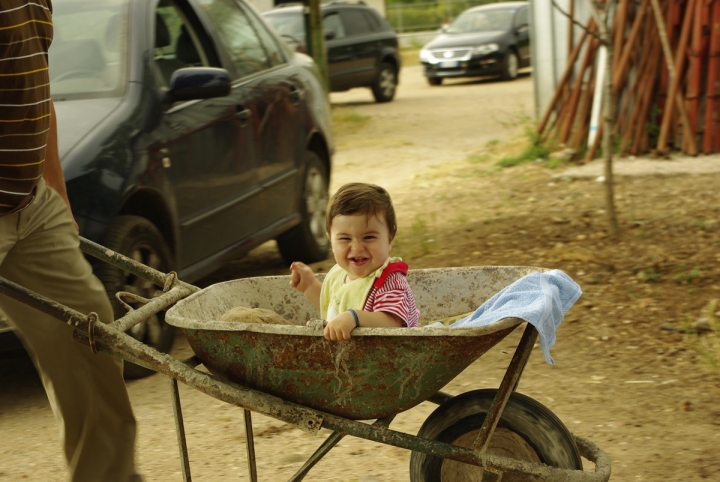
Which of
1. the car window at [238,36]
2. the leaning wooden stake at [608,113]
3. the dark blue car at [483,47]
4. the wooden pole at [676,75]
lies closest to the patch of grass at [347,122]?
the dark blue car at [483,47]

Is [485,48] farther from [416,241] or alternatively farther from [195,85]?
[195,85]

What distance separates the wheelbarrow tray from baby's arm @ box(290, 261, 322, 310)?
311 mm

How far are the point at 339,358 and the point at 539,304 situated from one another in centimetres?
56

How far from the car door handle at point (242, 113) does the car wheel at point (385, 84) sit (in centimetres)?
1194

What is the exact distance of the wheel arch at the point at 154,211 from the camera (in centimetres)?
445

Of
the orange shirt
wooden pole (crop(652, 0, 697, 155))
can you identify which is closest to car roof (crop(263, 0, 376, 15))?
wooden pole (crop(652, 0, 697, 155))

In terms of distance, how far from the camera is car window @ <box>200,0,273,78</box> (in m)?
5.59

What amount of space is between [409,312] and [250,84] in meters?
3.09

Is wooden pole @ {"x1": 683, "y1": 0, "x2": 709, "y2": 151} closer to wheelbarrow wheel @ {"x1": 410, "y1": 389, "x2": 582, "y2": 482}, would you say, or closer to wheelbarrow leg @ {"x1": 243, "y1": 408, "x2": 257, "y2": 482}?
wheelbarrow wheel @ {"x1": 410, "y1": 389, "x2": 582, "y2": 482}

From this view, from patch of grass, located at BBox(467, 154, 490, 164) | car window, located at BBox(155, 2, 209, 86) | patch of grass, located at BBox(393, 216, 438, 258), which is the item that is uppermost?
car window, located at BBox(155, 2, 209, 86)

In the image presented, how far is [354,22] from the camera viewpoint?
54.4 ft

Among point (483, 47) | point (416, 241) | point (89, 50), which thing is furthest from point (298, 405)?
point (483, 47)

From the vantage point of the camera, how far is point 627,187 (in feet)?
26.2

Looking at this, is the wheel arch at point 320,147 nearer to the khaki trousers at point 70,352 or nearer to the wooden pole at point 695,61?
the khaki trousers at point 70,352
